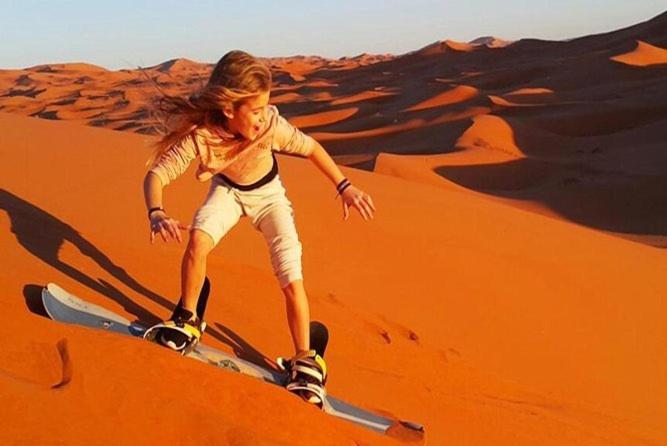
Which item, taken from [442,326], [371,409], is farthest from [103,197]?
[371,409]

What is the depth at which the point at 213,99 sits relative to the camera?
3.25 metres

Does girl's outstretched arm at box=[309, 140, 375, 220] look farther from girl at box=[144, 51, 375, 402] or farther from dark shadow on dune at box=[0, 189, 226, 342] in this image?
dark shadow on dune at box=[0, 189, 226, 342]

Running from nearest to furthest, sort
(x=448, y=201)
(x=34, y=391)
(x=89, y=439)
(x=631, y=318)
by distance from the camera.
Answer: (x=89, y=439) < (x=34, y=391) < (x=631, y=318) < (x=448, y=201)

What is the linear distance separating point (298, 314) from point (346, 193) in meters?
0.53

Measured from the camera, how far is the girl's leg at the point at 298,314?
3.40m

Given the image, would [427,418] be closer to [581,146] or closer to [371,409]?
[371,409]

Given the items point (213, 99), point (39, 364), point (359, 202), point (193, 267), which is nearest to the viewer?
point (39, 364)

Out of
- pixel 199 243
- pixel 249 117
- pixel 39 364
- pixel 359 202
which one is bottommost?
pixel 39 364

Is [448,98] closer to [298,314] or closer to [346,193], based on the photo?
[346,193]

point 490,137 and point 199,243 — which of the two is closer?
point 199,243

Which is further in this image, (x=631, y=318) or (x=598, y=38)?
(x=598, y=38)

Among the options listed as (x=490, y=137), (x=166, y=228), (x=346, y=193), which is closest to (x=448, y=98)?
(x=490, y=137)

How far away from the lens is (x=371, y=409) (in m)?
3.45

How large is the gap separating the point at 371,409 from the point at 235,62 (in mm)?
1471
